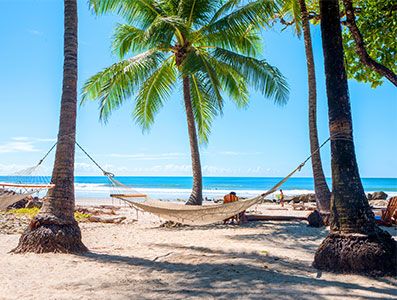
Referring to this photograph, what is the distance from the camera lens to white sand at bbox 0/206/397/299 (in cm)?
288

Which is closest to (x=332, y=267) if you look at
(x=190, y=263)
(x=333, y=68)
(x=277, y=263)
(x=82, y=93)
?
(x=277, y=263)

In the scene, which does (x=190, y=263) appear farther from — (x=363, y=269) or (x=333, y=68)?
(x=333, y=68)

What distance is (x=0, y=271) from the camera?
362 cm

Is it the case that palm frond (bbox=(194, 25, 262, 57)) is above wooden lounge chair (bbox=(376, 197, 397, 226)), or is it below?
above

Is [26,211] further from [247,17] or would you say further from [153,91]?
[247,17]

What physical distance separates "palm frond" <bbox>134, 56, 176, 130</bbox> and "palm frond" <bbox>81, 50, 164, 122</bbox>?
1.17 ft

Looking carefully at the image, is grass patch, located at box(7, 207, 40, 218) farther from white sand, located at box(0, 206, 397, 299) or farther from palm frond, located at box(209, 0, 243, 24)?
palm frond, located at box(209, 0, 243, 24)

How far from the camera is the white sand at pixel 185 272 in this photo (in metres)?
2.88

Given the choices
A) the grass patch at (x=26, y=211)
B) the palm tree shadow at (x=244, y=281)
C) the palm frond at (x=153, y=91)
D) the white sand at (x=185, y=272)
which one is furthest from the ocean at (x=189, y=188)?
the palm tree shadow at (x=244, y=281)

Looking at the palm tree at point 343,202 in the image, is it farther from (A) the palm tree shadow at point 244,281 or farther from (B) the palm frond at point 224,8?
(B) the palm frond at point 224,8

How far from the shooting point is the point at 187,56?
7438 millimetres

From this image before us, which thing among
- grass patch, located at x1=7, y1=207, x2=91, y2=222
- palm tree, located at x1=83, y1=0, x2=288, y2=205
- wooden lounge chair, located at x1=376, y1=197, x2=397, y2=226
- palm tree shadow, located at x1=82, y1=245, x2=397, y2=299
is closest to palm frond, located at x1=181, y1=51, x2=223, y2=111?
palm tree, located at x1=83, y1=0, x2=288, y2=205

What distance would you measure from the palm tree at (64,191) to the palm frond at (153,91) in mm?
3670

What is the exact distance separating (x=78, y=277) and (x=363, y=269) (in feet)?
8.36
